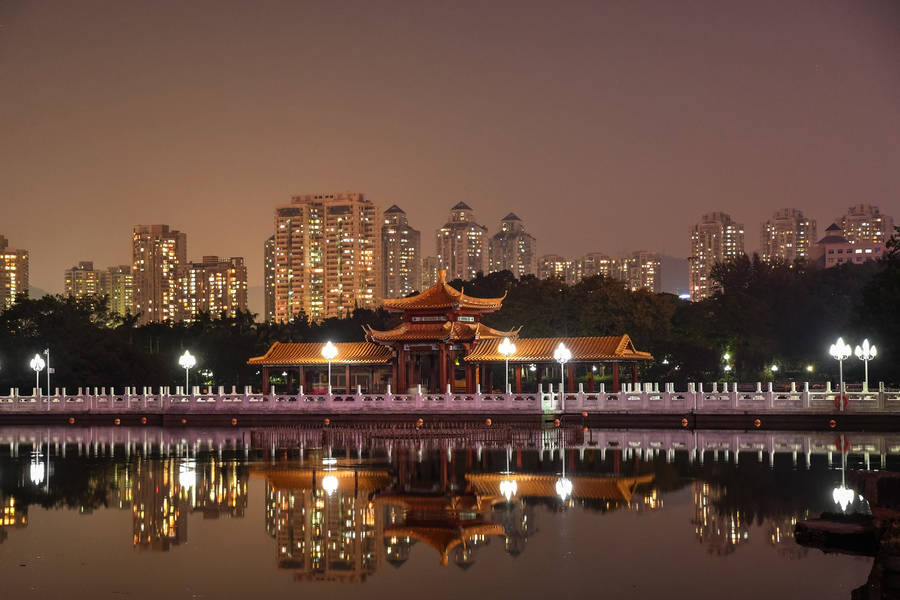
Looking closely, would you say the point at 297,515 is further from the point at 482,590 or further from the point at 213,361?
the point at 213,361

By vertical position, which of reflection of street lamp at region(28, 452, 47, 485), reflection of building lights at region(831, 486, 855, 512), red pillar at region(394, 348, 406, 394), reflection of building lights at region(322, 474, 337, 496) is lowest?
reflection of building lights at region(831, 486, 855, 512)

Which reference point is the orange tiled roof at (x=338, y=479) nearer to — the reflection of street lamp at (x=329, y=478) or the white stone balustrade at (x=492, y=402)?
the reflection of street lamp at (x=329, y=478)

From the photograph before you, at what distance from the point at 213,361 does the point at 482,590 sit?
7492 cm

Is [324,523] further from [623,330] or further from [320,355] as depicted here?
[623,330]

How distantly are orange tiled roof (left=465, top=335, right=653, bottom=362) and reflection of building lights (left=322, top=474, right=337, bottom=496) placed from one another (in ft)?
92.4

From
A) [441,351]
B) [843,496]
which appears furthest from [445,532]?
[441,351]

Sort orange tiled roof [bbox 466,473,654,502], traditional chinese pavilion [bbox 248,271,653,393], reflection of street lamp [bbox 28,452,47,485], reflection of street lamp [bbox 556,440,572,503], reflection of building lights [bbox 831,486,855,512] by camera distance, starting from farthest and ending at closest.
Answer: traditional chinese pavilion [bbox 248,271,653,393] < reflection of street lamp [bbox 28,452,47,485] < orange tiled roof [bbox 466,473,654,502] < reflection of street lamp [bbox 556,440,572,503] < reflection of building lights [bbox 831,486,855,512]

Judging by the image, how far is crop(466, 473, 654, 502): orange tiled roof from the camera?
2959 centimetres

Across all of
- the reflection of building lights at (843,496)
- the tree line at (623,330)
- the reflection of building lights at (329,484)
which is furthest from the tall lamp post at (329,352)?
the reflection of building lights at (843,496)

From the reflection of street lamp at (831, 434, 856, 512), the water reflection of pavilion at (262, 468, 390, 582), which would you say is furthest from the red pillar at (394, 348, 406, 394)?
the reflection of street lamp at (831, 434, 856, 512)

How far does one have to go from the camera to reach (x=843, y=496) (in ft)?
91.5

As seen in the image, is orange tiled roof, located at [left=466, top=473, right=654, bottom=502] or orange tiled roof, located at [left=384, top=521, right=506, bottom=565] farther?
orange tiled roof, located at [left=466, top=473, right=654, bottom=502]

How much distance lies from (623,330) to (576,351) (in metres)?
22.9

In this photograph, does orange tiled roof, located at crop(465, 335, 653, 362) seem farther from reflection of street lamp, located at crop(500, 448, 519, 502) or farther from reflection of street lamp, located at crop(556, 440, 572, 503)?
reflection of street lamp, located at crop(500, 448, 519, 502)
